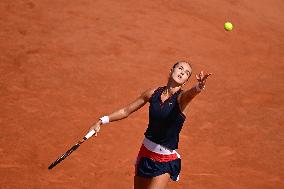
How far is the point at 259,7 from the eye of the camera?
14.9 m

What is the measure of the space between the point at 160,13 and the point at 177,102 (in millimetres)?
8983

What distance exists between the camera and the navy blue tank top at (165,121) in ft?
13.8

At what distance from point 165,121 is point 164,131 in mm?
112

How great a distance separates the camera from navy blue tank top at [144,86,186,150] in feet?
13.8

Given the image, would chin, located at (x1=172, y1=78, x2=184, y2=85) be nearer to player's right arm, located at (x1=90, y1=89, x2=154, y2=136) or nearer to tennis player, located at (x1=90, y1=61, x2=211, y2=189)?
tennis player, located at (x1=90, y1=61, x2=211, y2=189)

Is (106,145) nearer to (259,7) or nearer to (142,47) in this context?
(142,47)

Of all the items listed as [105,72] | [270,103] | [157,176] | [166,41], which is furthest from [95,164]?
[166,41]

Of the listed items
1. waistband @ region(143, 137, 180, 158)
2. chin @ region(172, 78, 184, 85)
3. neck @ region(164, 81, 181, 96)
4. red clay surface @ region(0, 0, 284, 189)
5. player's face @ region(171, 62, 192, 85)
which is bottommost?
red clay surface @ region(0, 0, 284, 189)

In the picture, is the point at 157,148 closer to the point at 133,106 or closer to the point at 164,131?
the point at 164,131

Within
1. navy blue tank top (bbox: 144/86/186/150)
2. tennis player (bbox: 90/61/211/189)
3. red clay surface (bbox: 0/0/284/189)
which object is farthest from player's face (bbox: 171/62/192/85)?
red clay surface (bbox: 0/0/284/189)

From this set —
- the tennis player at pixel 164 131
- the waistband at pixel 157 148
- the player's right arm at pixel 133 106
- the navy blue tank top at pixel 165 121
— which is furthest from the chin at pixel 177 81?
the waistband at pixel 157 148

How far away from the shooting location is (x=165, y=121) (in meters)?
4.25

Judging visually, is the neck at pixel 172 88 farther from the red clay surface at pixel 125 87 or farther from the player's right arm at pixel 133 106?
the red clay surface at pixel 125 87

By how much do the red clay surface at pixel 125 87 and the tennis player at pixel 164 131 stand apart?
1.61m
